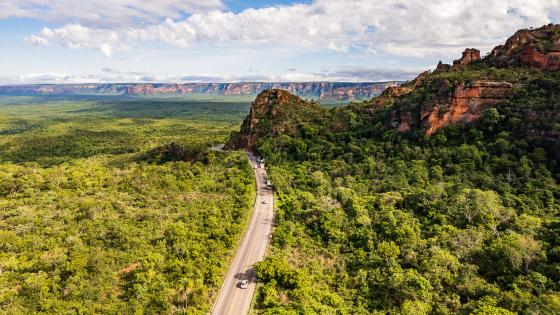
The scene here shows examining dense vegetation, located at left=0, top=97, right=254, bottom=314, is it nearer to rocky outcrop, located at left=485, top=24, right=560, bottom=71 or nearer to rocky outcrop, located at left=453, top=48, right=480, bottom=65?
rocky outcrop, located at left=485, top=24, right=560, bottom=71

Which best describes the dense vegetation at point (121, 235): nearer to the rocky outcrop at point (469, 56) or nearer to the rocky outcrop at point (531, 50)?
the rocky outcrop at point (531, 50)

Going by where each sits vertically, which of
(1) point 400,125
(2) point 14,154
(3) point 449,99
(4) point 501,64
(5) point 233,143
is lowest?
(2) point 14,154

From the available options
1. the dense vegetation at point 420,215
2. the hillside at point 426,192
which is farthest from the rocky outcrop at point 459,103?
the dense vegetation at point 420,215

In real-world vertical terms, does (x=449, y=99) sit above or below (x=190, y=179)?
above

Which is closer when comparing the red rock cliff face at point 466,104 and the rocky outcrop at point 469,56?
the red rock cliff face at point 466,104

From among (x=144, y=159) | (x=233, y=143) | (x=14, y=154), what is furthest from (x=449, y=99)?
(x=14, y=154)

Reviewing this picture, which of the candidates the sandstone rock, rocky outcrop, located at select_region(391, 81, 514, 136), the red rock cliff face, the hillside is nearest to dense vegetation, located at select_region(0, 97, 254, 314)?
the hillside

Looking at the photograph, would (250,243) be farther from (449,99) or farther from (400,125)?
(449,99)
